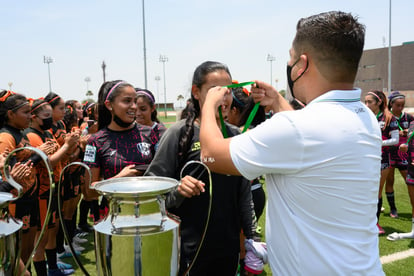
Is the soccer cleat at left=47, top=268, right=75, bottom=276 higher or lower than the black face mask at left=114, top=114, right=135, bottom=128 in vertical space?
lower

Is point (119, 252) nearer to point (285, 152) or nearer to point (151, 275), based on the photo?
point (151, 275)

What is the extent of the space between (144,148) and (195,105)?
87cm

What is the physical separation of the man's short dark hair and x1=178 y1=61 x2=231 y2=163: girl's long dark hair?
36.5 inches

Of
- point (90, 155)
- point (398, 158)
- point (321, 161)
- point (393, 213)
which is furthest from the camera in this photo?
point (398, 158)

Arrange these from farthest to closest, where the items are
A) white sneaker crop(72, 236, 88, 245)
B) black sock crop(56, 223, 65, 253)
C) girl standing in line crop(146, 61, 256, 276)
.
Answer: white sneaker crop(72, 236, 88, 245) → black sock crop(56, 223, 65, 253) → girl standing in line crop(146, 61, 256, 276)

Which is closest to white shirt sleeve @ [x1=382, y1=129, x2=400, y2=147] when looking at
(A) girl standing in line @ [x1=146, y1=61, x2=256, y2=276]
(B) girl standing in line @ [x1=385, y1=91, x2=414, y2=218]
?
(B) girl standing in line @ [x1=385, y1=91, x2=414, y2=218]

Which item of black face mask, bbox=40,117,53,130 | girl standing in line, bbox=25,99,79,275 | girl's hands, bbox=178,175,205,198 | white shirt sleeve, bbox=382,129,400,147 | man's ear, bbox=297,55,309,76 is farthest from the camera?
white shirt sleeve, bbox=382,129,400,147

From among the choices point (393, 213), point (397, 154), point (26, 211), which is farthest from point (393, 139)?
point (26, 211)

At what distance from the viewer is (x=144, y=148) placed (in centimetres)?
296

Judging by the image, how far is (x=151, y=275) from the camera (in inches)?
48.1

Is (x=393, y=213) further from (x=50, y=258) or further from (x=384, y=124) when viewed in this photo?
(x=50, y=258)

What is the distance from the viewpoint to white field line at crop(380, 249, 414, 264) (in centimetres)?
418

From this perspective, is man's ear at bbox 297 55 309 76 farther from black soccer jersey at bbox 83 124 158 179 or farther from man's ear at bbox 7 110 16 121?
man's ear at bbox 7 110 16 121

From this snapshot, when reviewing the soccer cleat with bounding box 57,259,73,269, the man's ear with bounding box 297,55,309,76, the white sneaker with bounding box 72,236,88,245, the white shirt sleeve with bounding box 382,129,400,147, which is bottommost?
the white sneaker with bounding box 72,236,88,245
